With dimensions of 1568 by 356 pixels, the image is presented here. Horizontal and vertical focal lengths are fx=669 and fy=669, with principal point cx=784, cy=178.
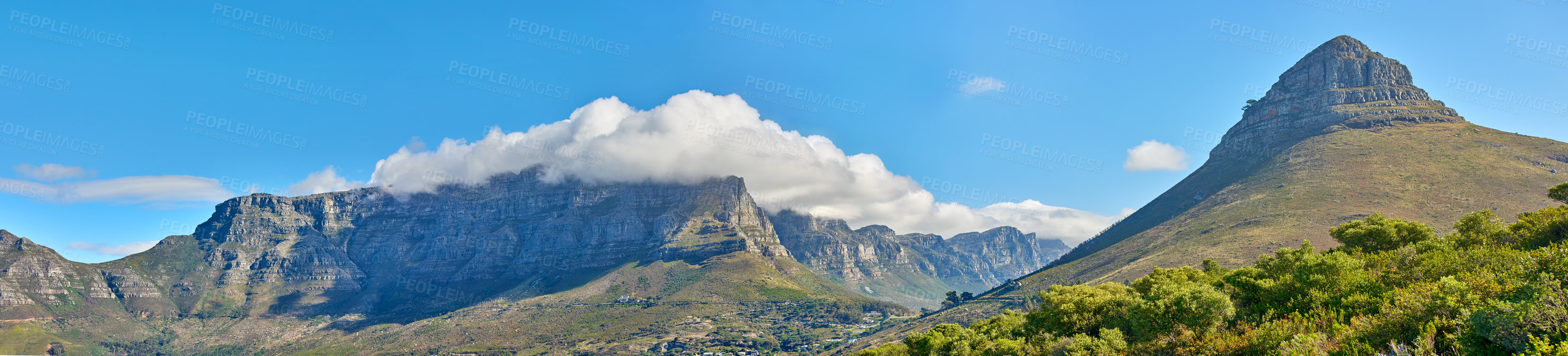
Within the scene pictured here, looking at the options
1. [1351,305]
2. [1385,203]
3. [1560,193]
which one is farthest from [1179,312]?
[1385,203]

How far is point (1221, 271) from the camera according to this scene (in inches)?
3752

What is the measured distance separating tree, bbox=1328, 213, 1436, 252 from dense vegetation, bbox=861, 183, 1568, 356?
0.45 ft

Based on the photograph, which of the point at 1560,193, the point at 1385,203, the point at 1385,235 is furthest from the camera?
the point at 1385,203

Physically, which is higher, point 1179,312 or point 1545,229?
point 1545,229

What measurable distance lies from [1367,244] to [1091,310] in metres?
32.9

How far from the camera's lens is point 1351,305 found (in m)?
47.0

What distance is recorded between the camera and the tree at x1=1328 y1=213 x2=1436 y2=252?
7006 cm

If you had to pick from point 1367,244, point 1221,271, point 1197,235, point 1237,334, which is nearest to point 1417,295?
point 1237,334

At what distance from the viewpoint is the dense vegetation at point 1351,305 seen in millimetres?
32469

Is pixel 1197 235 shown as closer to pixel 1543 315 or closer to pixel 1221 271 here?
pixel 1221 271

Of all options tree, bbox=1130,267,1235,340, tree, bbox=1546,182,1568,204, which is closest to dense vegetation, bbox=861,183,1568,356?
tree, bbox=1130,267,1235,340

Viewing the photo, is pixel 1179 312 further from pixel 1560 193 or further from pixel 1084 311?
pixel 1560 193

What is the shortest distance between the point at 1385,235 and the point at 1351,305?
3386 cm

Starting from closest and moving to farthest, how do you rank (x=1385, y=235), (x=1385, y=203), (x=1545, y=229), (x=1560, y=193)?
1. (x=1545, y=229)
2. (x=1560, y=193)
3. (x=1385, y=235)
4. (x=1385, y=203)
